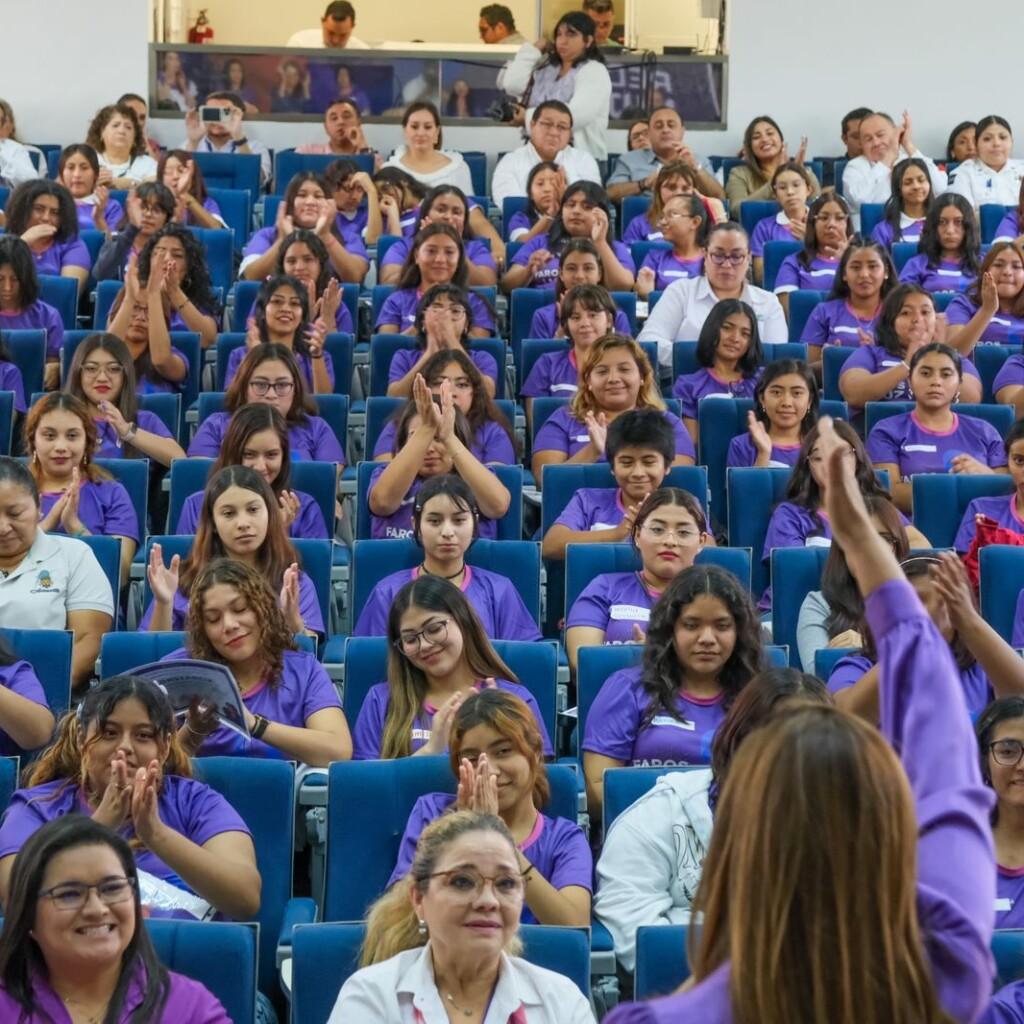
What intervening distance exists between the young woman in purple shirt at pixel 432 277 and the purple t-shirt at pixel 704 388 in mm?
911

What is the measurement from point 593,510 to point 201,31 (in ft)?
19.8

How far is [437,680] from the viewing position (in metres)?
3.97

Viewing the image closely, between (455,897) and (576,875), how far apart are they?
59cm

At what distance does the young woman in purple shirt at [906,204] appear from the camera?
26.5 ft

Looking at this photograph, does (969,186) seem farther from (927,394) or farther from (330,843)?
(330,843)

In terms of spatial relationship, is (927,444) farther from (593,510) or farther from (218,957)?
(218,957)

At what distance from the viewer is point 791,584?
4.69 metres

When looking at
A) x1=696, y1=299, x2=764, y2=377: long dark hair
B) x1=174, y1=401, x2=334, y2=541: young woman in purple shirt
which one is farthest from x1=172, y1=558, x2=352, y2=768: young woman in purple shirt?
x1=696, y1=299, x2=764, y2=377: long dark hair

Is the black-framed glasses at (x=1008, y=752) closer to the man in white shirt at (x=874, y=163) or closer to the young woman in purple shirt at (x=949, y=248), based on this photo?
the young woman in purple shirt at (x=949, y=248)

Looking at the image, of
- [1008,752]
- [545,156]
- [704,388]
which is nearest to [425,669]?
[1008,752]

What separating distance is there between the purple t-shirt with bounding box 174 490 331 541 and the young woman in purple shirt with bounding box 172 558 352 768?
984 millimetres

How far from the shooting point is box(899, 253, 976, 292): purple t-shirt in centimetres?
732

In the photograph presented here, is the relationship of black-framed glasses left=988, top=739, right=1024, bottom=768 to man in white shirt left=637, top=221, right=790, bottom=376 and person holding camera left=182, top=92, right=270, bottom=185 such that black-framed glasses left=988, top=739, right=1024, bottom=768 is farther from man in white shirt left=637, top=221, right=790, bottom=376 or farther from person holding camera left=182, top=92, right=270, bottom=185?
person holding camera left=182, top=92, right=270, bottom=185

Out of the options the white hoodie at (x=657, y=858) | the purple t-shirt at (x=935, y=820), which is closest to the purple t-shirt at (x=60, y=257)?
the white hoodie at (x=657, y=858)
